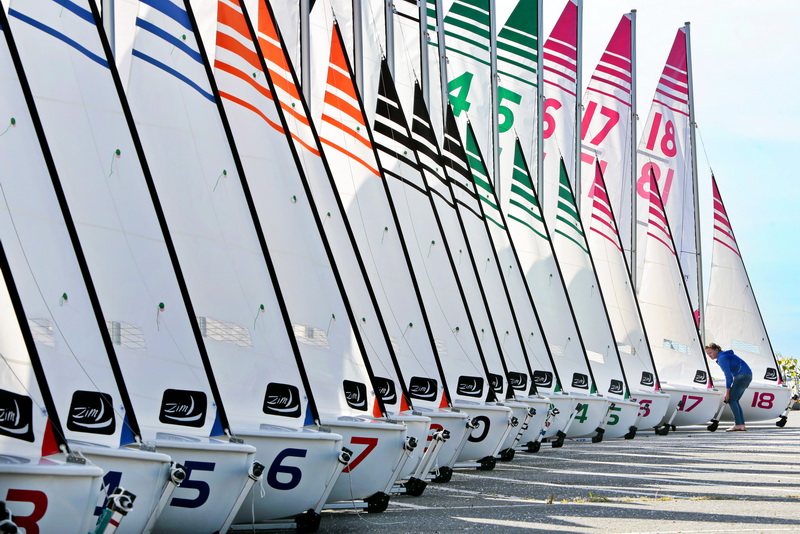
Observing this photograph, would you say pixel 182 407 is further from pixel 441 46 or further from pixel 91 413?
pixel 441 46

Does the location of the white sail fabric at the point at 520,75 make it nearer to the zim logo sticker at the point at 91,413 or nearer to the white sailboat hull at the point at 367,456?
the white sailboat hull at the point at 367,456

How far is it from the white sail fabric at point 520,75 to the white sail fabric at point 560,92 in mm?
439

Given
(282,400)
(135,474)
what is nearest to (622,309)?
(282,400)

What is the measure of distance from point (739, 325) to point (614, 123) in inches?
263

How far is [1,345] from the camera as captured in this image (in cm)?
663

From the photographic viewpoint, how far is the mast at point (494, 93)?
76.4 ft

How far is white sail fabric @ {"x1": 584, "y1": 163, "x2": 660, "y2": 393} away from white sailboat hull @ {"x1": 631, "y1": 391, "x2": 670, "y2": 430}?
0.21 metres

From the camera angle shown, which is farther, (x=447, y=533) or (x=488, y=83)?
(x=488, y=83)

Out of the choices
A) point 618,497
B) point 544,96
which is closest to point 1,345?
point 618,497

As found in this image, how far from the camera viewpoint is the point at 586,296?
72.2 ft

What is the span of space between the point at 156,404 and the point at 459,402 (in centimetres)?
593

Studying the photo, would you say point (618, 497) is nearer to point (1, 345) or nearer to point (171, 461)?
point (171, 461)

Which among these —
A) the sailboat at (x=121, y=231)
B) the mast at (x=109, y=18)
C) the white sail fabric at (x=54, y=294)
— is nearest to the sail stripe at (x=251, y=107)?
the mast at (x=109, y=18)

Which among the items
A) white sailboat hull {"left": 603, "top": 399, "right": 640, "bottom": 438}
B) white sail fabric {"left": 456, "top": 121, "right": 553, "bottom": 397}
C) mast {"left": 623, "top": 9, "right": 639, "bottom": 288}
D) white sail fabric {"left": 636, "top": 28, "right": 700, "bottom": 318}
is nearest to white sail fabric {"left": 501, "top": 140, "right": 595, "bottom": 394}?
white sail fabric {"left": 456, "top": 121, "right": 553, "bottom": 397}
